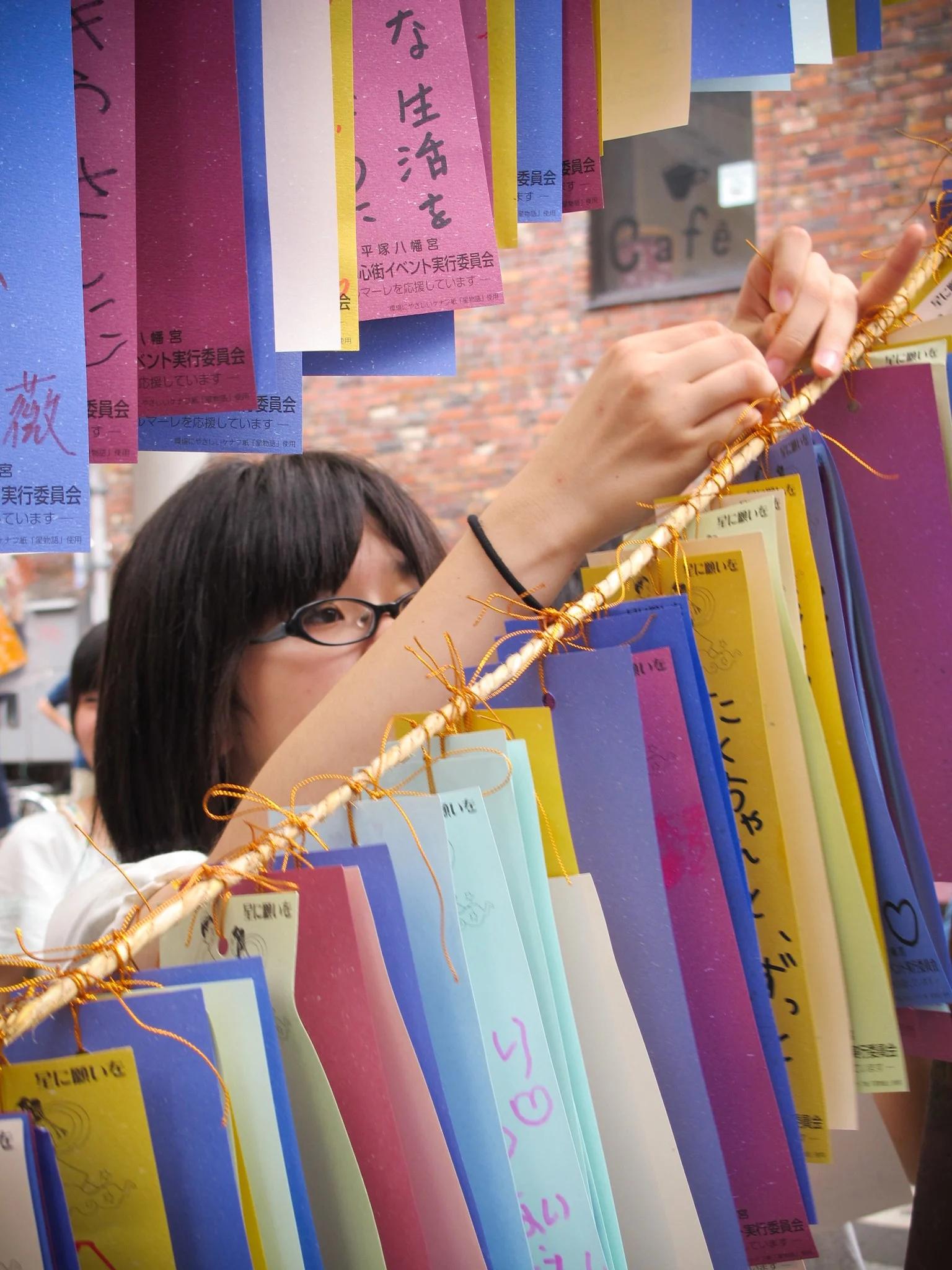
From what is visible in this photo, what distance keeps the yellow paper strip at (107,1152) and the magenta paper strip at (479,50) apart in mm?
471

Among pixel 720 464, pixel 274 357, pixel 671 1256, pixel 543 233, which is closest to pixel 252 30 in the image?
pixel 274 357

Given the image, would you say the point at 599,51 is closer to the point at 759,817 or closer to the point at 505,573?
the point at 505,573

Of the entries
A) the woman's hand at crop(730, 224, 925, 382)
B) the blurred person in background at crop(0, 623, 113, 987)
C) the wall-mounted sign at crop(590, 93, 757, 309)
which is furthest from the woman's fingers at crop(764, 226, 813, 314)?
the wall-mounted sign at crop(590, 93, 757, 309)

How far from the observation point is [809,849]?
500mm

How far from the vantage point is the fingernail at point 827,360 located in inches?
23.1

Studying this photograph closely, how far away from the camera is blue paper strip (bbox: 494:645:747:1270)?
44 cm

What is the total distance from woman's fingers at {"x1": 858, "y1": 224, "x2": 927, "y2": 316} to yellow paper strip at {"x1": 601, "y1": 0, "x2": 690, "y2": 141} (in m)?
0.16

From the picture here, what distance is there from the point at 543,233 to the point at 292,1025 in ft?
14.9

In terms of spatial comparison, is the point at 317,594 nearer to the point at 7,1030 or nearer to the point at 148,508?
the point at 7,1030

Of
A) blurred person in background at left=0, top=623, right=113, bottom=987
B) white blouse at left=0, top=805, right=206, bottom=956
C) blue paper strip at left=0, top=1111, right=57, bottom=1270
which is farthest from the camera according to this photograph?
blurred person in background at left=0, top=623, right=113, bottom=987

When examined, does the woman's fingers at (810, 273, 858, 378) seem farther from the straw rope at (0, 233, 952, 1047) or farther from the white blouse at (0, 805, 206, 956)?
the white blouse at (0, 805, 206, 956)

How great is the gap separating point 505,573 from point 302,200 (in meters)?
0.22

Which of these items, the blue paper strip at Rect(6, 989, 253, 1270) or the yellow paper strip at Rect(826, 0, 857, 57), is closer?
the blue paper strip at Rect(6, 989, 253, 1270)

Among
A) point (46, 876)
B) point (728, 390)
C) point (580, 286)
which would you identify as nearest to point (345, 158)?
point (728, 390)
